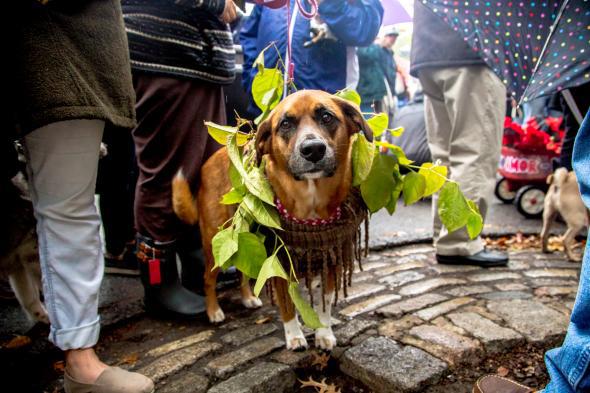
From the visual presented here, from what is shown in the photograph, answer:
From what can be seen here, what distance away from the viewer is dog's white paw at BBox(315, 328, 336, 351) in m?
2.10

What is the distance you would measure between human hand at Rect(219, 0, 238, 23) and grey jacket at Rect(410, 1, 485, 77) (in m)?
1.36

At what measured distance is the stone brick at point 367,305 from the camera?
2505 millimetres

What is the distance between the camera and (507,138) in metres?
5.65

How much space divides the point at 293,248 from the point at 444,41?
202 cm

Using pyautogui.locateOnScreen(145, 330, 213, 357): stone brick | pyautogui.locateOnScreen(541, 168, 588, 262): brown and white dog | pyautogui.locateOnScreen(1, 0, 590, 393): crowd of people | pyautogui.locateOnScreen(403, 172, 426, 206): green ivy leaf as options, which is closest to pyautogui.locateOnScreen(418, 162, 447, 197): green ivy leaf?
pyautogui.locateOnScreen(403, 172, 426, 206): green ivy leaf

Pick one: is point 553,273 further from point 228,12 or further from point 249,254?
point 228,12

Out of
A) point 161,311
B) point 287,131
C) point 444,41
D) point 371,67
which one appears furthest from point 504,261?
point 371,67

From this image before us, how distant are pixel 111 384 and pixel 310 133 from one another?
129 cm

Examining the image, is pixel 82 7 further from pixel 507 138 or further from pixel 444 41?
pixel 507 138

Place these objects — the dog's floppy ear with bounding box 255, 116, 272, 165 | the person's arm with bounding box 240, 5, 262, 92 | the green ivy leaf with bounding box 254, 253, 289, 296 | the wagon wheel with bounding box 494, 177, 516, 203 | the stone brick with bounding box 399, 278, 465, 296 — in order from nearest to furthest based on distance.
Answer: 1. the green ivy leaf with bounding box 254, 253, 289, 296
2. the dog's floppy ear with bounding box 255, 116, 272, 165
3. the stone brick with bounding box 399, 278, 465, 296
4. the person's arm with bounding box 240, 5, 262, 92
5. the wagon wheel with bounding box 494, 177, 516, 203

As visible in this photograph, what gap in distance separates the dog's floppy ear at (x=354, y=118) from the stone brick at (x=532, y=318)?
130 centimetres

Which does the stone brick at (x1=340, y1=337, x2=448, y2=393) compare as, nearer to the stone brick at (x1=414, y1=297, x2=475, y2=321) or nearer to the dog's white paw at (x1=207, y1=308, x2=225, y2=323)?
the stone brick at (x1=414, y1=297, x2=475, y2=321)

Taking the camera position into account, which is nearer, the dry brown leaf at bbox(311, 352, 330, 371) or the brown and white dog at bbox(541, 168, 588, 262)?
the dry brown leaf at bbox(311, 352, 330, 371)

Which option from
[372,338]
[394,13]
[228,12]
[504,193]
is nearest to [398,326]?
[372,338]
